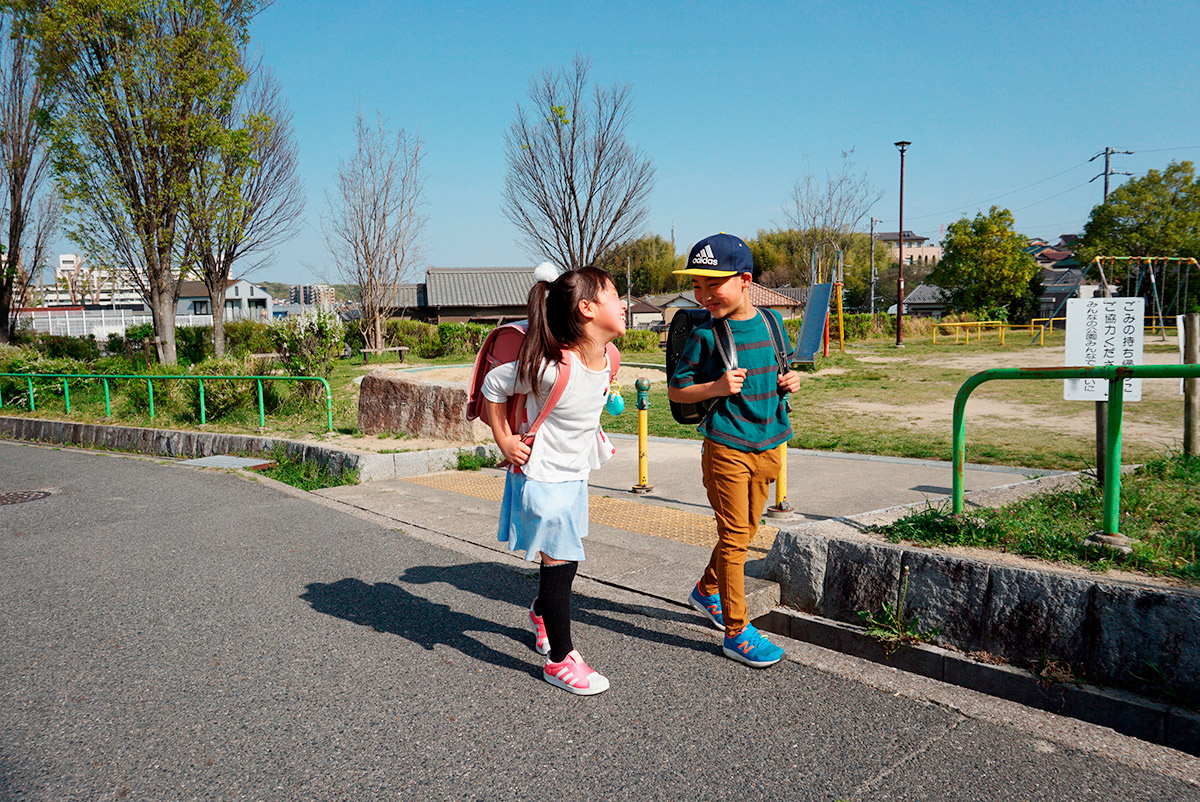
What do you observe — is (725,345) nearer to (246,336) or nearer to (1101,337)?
(1101,337)

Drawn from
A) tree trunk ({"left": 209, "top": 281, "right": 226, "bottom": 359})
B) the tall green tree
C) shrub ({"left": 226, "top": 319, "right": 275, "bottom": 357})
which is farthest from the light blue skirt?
shrub ({"left": 226, "top": 319, "right": 275, "bottom": 357})

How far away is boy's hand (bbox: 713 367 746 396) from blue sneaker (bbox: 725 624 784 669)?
1.02 m

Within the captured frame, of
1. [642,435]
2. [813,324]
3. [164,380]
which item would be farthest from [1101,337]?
[164,380]

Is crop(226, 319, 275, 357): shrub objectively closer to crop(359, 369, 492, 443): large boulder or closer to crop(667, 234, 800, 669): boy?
crop(359, 369, 492, 443): large boulder

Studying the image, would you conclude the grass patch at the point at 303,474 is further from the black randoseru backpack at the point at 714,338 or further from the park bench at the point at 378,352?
the park bench at the point at 378,352

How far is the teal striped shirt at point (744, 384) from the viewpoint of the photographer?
322 centimetres

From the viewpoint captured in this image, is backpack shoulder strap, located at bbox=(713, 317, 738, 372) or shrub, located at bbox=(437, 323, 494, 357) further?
shrub, located at bbox=(437, 323, 494, 357)

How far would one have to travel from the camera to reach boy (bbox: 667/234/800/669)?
321 cm

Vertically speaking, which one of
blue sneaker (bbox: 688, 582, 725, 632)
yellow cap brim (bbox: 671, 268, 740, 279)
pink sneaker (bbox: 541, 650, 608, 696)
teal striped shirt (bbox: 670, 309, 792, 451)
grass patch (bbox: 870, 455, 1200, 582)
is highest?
yellow cap brim (bbox: 671, 268, 740, 279)

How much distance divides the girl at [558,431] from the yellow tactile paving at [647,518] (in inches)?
72.7

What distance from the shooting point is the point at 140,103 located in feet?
57.7

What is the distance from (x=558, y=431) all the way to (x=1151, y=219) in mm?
50227

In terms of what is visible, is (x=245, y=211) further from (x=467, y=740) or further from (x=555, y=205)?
(x=467, y=740)

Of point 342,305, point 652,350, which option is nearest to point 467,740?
point 652,350
